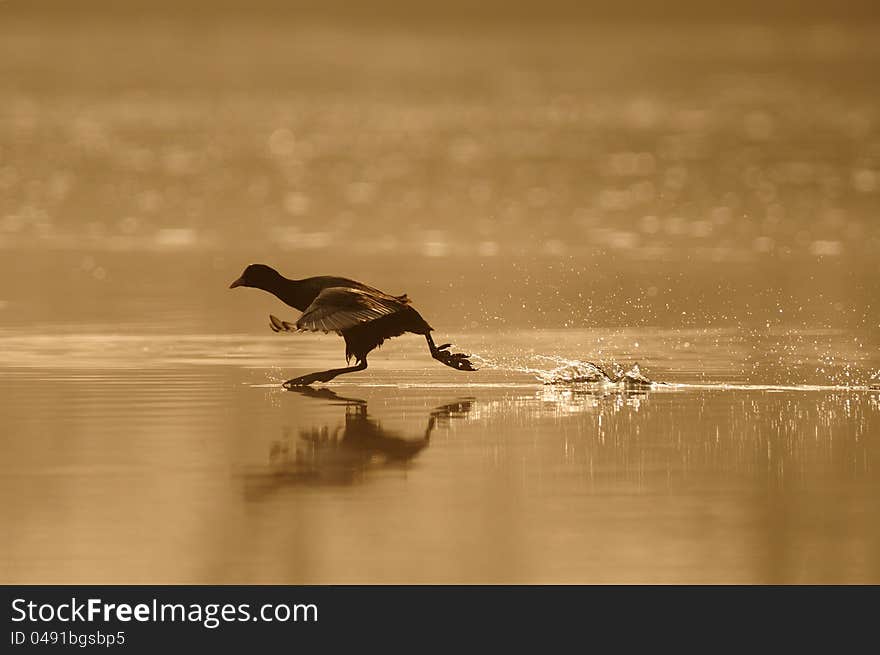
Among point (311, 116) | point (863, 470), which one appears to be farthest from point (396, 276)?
point (311, 116)

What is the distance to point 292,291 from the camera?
1432 cm

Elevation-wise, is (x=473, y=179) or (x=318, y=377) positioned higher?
(x=473, y=179)

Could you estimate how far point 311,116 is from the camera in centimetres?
5488

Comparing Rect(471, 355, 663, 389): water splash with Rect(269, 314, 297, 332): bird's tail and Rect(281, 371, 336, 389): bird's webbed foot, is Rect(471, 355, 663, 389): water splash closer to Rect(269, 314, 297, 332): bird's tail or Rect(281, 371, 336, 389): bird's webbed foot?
Rect(281, 371, 336, 389): bird's webbed foot

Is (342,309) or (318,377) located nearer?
(342,309)

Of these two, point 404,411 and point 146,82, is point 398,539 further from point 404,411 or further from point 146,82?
point 146,82

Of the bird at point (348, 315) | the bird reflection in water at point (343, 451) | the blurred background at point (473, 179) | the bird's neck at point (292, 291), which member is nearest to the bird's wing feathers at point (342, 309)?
the bird at point (348, 315)

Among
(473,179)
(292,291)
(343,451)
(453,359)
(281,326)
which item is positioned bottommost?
(343,451)

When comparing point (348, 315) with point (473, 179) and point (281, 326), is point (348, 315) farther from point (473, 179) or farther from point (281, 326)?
point (473, 179)

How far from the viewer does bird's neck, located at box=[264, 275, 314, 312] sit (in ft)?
46.8

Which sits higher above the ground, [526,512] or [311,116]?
[311,116]

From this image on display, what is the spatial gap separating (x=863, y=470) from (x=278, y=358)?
5.53 meters

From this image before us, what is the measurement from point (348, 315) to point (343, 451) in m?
1.81

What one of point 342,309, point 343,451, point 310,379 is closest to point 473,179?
point 310,379
